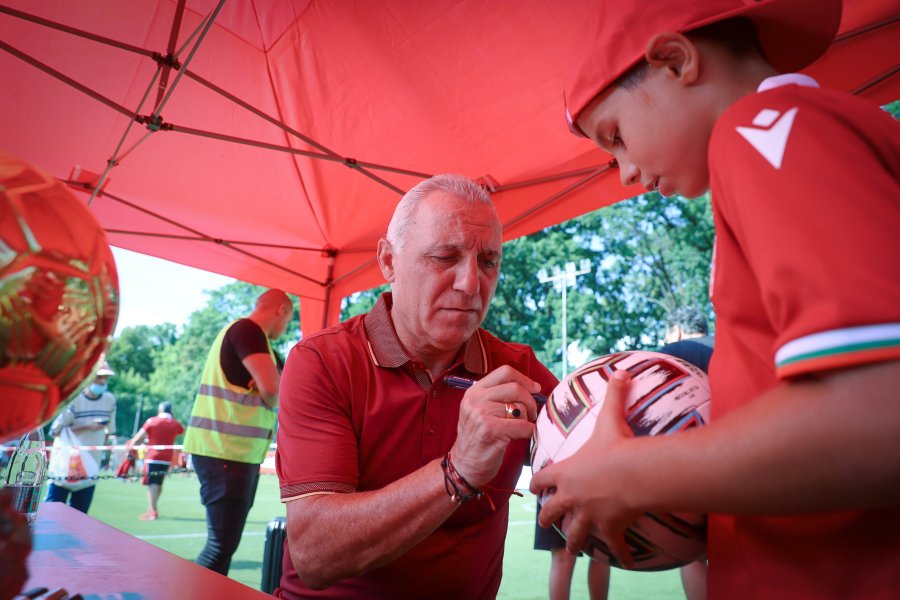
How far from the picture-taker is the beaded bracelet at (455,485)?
130 centimetres

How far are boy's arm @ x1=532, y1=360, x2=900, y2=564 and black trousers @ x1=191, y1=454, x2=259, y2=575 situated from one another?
366 centimetres

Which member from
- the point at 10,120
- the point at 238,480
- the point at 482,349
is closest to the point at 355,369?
the point at 482,349

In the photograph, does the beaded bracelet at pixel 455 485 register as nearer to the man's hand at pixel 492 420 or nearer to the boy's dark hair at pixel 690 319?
the man's hand at pixel 492 420

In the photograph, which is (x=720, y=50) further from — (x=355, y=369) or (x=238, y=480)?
(x=238, y=480)

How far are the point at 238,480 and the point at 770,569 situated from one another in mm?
3730

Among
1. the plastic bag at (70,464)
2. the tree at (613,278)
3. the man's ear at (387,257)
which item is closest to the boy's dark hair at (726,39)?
the man's ear at (387,257)

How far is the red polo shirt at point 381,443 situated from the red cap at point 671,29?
1.06 m

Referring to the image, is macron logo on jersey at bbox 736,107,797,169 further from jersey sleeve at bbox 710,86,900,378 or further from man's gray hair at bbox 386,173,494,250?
man's gray hair at bbox 386,173,494,250

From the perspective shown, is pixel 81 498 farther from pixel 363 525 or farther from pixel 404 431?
pixel 363 525

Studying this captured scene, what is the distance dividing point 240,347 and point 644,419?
11.6ft

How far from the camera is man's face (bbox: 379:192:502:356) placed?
186cm

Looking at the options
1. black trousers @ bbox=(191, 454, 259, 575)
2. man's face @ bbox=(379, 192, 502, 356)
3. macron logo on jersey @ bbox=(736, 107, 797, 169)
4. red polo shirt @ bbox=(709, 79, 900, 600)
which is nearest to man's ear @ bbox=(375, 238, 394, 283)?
man's face @ bbox=(379, 192, 502, 356)

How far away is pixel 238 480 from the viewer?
3924 millimetres

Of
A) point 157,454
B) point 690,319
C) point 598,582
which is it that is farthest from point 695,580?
point 157,454
